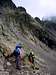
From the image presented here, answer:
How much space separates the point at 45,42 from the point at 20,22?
6607 mm

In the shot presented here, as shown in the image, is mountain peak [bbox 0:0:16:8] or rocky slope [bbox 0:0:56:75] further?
mountain peak [bbox 0:0:16:8]

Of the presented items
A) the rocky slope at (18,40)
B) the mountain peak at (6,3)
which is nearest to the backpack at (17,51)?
the rocky slope at (18,40)

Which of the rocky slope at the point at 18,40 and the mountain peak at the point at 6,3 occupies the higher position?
the mountain peak at the point at 6,3

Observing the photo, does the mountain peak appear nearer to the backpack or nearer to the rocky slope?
the rocky slope

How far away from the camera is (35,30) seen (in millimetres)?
38750

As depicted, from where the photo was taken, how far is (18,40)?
87.8ft

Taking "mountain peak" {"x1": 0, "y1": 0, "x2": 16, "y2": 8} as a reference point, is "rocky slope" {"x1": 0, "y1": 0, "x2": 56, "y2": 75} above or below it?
below

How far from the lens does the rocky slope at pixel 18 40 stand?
797 inches

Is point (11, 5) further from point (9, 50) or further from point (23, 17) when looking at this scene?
point (9, 50)

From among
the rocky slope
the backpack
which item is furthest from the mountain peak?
the backpack

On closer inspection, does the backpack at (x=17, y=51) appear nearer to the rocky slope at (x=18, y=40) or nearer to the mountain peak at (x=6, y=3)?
the rocky slope at (x=18, y=40)

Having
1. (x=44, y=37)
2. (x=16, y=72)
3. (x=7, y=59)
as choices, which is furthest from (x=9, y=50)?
Result: (x=44, y=37)

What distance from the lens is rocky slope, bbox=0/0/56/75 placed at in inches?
797

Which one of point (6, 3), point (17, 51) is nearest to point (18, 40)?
point (17, 51)
